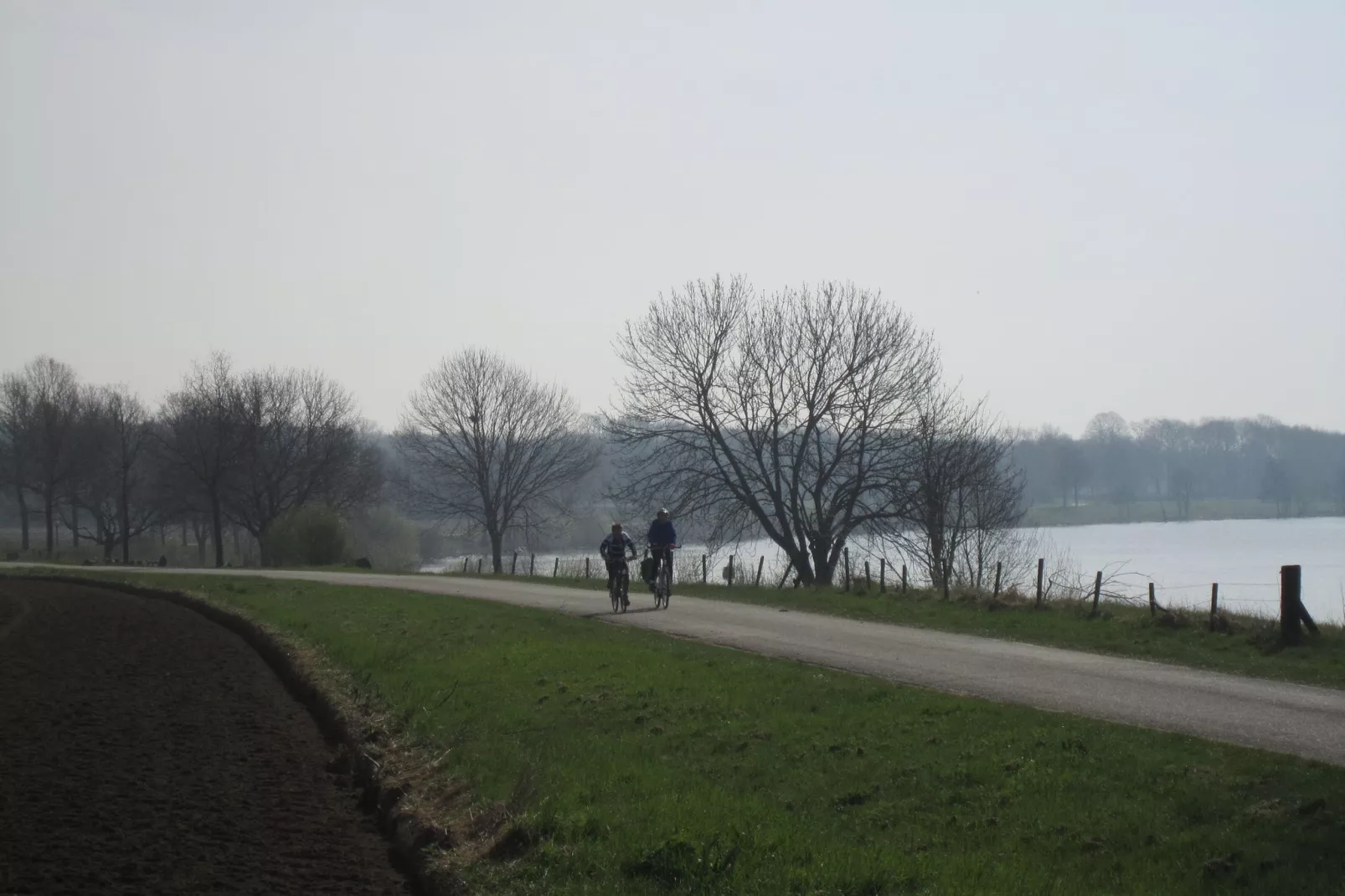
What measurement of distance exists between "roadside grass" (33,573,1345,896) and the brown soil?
1.08 m

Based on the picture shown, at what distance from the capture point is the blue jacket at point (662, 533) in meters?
25.3

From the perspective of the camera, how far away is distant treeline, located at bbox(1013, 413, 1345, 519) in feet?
190

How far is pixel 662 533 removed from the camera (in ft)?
83.4

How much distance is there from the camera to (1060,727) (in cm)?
1025

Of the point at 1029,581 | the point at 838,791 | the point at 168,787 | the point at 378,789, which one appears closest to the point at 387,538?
the point at 1029,581

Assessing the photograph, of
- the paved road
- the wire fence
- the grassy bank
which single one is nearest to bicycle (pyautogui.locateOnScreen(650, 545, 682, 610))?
the paved road

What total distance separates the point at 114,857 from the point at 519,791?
2.63 m

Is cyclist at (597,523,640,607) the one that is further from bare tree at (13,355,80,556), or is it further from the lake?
bare tree at (13,355,80,556)

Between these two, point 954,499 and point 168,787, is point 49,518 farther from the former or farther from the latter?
point 168,787

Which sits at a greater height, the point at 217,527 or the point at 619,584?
the point at 619,584

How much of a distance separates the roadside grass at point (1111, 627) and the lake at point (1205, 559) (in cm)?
273

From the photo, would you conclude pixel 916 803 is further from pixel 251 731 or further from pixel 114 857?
pixel 251 731

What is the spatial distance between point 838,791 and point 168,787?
5.48 meters

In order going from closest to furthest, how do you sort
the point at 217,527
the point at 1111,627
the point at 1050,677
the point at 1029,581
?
the point at 1050,677 → the point at 1111,627 → the point at 1029,581 → the point at 217,527
